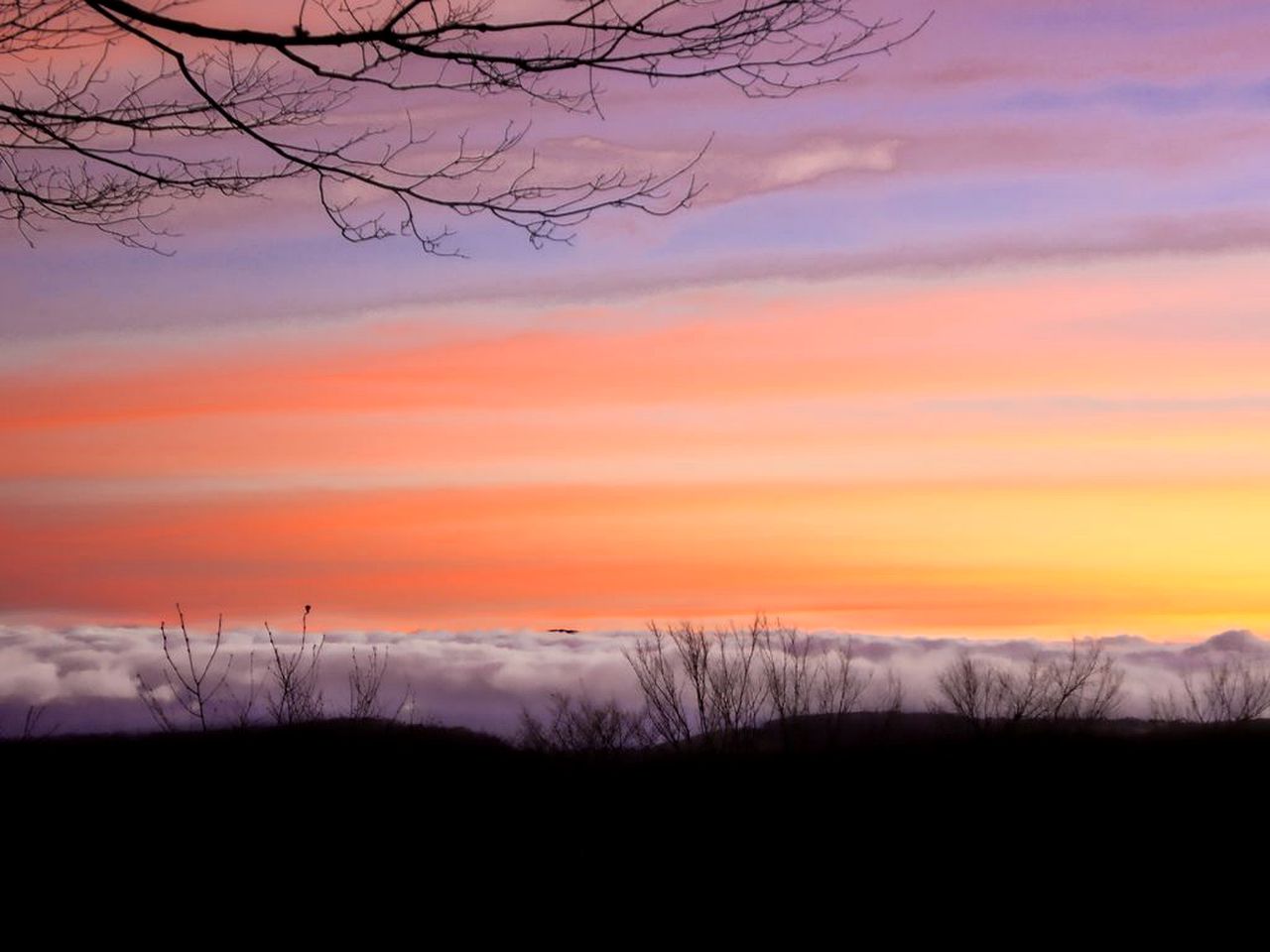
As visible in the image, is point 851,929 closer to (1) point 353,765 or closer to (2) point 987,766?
(2) point 987,766

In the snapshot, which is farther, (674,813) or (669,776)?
(669,776)

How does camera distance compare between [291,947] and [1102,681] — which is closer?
[291,947]

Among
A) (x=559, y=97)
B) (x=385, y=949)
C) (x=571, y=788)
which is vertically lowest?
(x=385, y=949)

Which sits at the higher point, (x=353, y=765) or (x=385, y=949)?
(x=353, y=765)

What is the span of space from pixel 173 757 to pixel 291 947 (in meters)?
3.93

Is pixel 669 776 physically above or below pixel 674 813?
above

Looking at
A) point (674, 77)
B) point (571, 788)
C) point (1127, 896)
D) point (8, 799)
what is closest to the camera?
point (1127, 896)

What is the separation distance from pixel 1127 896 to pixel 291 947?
15.3ft

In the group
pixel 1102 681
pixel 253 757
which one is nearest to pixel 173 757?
pixel 253 757

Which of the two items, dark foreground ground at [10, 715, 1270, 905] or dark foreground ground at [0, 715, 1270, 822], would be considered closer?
dark foreground ground at [10, 715, 1270, 905]

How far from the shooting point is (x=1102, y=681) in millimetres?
30609

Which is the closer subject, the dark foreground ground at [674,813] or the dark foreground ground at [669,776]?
the dark foreground ground at [674,813]

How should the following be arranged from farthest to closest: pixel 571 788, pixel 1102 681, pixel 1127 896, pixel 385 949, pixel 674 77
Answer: pixel 1102 681 → pixel 571 788 → pixel 674 77 → pixel 1127 896 → pixel 385 949

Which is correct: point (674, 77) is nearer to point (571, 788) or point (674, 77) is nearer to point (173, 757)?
point (571, 788)
